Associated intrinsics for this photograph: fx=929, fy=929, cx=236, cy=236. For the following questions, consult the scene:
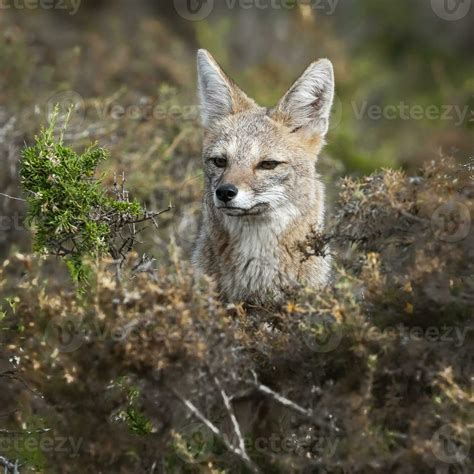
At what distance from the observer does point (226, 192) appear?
6.17m

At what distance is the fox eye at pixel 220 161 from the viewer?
6.67 meters

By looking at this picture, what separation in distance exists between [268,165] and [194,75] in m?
6.94

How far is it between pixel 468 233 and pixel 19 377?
2506 mm

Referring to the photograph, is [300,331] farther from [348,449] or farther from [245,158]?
[245,158]

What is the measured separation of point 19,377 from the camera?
506cm

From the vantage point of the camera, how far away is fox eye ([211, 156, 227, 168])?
667 centimetres

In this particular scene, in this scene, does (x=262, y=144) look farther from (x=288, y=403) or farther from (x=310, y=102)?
(x=288, y=403)

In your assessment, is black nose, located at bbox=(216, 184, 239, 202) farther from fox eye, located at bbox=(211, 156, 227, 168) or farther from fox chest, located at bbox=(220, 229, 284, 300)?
fox eye, located at bbox=(211, 156, 227, 168)

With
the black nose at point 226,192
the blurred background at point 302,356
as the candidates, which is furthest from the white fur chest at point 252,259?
the blurred background at point 302,356

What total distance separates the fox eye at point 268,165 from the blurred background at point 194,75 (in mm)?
1290

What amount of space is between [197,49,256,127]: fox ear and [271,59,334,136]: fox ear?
14.9 inches

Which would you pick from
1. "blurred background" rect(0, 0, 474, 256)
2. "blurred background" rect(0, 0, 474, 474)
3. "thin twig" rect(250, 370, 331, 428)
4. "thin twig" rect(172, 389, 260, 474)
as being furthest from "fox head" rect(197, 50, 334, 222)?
"thin twig" rect(172, 389, 260, 474)

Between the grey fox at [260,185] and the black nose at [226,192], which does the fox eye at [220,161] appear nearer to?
the grey fox at [260,185]

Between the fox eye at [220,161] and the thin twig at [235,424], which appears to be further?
the fox eye at [220,161]
